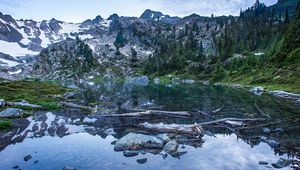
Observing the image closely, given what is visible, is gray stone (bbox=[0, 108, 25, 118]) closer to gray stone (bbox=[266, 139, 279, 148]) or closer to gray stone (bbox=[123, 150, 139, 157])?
gray stone (bbox=[123, 150, 139, 157])

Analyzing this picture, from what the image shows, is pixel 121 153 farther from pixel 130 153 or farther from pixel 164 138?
pixel 164 138

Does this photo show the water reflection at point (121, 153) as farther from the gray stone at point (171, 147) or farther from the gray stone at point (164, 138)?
Result: the gray stone at point (164, 138)

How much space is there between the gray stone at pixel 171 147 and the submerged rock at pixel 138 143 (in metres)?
0.75

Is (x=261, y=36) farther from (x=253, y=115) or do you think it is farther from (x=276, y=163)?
(x=276, y=163)

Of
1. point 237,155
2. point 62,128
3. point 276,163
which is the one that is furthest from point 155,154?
point 62,128

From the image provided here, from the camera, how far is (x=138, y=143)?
2883cm

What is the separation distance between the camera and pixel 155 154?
2695cm

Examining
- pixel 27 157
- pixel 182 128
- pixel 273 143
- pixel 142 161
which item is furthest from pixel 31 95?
pixel 273 143

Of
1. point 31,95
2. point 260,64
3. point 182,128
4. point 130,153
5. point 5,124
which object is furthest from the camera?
point 260,64

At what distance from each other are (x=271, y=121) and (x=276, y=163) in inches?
699

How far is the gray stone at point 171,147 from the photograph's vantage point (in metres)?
27.3

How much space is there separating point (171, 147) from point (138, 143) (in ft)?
11.5

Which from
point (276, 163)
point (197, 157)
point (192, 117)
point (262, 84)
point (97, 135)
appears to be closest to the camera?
point (276, 163)

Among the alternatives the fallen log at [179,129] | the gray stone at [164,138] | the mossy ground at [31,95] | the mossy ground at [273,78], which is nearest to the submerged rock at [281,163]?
the fallen log at [179,129]
